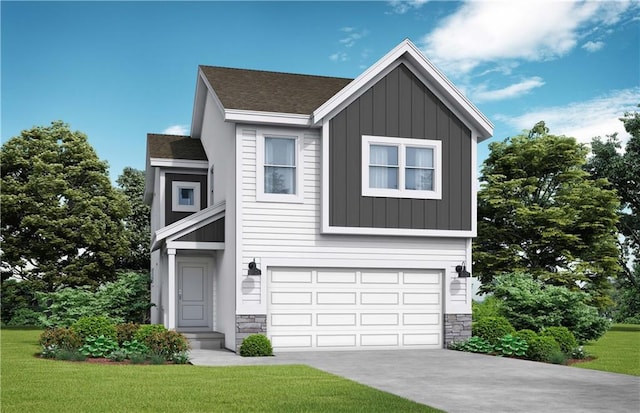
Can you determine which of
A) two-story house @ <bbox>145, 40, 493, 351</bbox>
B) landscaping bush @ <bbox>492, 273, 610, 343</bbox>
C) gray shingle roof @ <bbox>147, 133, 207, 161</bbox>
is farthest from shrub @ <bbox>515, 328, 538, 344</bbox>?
gray shingle roof @ <bbox>147, 133, 207, 161</bbox>

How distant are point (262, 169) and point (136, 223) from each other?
21082 mm

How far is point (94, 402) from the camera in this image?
33.4 ft

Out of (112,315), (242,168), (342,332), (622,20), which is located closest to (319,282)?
(342,332)

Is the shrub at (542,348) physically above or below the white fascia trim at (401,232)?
below

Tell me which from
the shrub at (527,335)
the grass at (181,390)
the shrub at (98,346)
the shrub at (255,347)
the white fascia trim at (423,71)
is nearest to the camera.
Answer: the grass at (181,390)

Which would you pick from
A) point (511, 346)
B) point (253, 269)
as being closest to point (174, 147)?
point (253, 269)

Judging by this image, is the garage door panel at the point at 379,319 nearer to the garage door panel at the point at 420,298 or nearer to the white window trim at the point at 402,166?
the garage door panel at the point at 420,298

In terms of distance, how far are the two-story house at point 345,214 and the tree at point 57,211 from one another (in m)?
12.2

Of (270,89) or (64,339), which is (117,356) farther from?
(270,89)

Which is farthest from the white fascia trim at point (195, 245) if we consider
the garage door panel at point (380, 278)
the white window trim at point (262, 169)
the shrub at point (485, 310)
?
the shrub at point (485, 310)

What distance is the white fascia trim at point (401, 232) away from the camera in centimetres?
1900

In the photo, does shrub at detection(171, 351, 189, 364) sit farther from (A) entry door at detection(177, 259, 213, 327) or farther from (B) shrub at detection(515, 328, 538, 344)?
(B) shrub at detection(515, 328, 538, 344)

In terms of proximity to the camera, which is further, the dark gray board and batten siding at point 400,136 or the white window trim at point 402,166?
the white window trim at point 402,166

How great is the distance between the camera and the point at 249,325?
18.3 m
